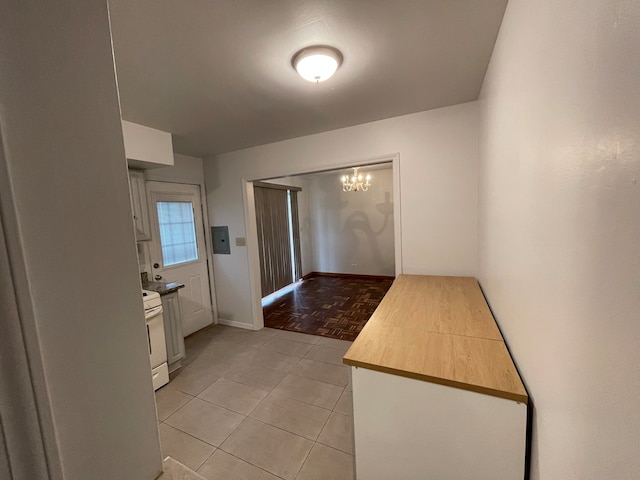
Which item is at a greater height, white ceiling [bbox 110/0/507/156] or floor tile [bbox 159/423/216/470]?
white ceiling [bbox 110/0/507/156]

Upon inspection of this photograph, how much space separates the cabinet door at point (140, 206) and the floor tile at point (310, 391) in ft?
6.90

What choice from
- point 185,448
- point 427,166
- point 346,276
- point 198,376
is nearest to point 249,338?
point 198,376

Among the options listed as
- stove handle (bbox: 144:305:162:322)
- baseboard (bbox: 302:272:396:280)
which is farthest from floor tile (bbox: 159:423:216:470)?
baseboard (bbox: 302:272:396:280)

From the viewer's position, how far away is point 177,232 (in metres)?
3.44

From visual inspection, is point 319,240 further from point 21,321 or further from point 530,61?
point 21,321

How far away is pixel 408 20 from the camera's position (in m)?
1.30

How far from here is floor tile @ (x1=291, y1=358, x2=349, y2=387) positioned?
2.42 metres

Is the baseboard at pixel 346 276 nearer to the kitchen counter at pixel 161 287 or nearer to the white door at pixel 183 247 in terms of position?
the white door at pixel 183 247

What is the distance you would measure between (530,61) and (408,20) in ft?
2.22

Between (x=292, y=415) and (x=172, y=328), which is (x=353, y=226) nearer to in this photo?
(x=172, y=328)

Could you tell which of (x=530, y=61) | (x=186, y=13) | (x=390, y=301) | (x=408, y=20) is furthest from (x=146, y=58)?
(x=390, y=301)

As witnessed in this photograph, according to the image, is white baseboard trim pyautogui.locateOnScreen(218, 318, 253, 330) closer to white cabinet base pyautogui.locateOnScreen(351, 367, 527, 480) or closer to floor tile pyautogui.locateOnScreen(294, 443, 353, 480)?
floor tile pyautogui.locateOnScreen(294, 443, 353, 480)

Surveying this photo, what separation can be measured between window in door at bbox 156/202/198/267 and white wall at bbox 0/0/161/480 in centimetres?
316

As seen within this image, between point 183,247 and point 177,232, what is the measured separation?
22 cm
